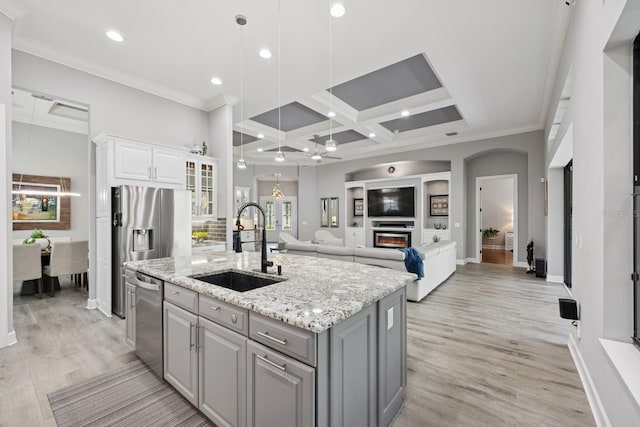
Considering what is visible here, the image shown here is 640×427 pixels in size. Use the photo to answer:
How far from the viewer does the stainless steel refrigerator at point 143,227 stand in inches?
142

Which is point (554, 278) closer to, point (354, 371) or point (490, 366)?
point (490, 366)

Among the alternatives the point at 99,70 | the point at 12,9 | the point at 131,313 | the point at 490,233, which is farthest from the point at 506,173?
the point at 12,9

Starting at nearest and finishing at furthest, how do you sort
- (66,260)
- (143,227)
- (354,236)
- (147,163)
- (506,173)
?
1. (143,227)
2. (147,163)
3. (66,260)
4. (506,173)
5. (354,236)

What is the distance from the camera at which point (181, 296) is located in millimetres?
1959

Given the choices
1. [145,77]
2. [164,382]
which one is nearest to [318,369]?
[164,382]

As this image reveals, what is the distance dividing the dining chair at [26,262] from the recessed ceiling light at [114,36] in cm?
334

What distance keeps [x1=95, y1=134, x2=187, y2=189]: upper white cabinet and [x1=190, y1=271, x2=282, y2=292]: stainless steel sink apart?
2539 millimetres

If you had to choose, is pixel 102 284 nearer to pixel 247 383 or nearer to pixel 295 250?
pixel 295 250

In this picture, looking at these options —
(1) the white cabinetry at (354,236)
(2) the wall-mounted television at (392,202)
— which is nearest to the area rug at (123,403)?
(2) the wall-mounted television at (392,202)

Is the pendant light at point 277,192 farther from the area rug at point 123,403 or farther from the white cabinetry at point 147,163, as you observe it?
the area rug at point 123,403

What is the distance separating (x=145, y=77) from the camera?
4.17 m

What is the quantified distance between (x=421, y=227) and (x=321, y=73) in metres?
A: 5.90

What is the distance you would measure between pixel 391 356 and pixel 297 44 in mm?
3413

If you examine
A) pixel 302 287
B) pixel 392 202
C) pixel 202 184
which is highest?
pixel 202 184
